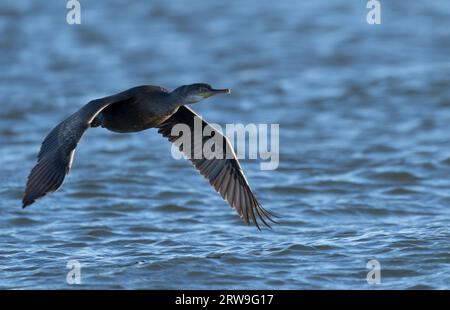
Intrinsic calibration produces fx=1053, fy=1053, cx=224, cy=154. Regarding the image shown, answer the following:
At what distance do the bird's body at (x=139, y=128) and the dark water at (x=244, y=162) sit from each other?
25.4 inches

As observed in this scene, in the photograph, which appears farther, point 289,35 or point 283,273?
point 289,35

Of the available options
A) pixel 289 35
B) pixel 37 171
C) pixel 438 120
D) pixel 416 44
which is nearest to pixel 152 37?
pixel 289 35

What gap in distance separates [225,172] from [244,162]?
366cm

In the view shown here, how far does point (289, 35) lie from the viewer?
64.1 ft

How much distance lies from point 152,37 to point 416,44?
483 cm

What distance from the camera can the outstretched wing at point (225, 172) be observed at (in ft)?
30.6

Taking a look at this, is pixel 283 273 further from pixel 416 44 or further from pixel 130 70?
pixel 416 44

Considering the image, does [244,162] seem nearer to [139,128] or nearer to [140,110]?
[139,128]

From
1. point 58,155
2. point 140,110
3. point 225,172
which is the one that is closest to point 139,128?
point 140,110

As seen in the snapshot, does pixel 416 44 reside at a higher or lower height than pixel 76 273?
higher

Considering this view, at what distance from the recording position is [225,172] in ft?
31.1

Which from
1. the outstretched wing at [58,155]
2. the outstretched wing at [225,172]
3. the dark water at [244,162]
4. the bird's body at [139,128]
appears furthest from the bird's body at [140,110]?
the dark water at [244,162]

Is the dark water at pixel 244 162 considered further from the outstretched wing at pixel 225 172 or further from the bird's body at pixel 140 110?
the bird's body at pixel 140 110

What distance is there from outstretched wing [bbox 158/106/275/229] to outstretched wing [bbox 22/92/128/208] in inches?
52.0
